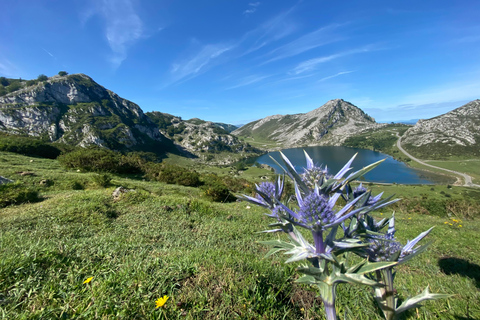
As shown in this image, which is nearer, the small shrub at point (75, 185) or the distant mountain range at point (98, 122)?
the small shrub at point (75, 185)

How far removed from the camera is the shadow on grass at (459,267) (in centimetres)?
496

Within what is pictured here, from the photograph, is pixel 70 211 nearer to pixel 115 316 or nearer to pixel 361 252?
pixel 115 316

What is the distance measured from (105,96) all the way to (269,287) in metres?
209

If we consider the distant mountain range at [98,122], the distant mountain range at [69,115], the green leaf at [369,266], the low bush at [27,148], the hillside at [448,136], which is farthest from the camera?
the hillside at [448,136]

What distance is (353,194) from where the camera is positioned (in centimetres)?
179

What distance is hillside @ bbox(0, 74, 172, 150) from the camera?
104500 mm

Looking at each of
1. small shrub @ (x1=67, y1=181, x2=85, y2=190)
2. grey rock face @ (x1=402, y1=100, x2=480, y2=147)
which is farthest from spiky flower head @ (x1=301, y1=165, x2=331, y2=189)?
grey rock face @ (x1=402, y1=100, x2=480, y2=147)

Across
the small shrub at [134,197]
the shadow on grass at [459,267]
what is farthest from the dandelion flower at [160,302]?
the shadow on grass at [459,267]

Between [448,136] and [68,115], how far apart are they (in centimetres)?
29030

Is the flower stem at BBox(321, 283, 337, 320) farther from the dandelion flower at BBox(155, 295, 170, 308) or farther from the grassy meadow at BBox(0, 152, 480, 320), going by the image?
the dandelion flower at BBox(155, 295, 170, 308)

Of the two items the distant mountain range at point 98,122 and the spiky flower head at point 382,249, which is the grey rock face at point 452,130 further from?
the spiky flower head at point 382,249

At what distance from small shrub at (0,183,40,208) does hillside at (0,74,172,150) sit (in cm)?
12017

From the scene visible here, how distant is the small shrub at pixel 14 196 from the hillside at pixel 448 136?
208 meters

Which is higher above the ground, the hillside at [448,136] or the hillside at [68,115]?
the hillside at [68,115]
